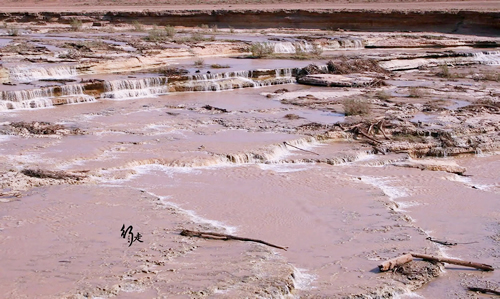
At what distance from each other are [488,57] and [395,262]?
70.4ft

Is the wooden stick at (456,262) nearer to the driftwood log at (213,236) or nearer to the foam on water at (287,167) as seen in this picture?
the driftwood log at (213,236)

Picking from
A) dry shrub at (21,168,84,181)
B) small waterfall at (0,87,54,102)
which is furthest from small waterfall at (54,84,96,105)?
dry shrub at (21,168,84,181)

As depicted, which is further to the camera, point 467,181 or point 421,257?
point 467,181

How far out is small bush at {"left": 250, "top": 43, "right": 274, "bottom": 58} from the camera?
25203 mm

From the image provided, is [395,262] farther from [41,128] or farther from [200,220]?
[41,128]

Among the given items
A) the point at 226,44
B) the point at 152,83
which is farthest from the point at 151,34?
the point at 152,83

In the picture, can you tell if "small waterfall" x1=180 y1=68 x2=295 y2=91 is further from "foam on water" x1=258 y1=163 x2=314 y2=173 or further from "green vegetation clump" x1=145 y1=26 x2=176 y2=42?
"foam on water" x1=258 y1=163 x2=314 y2=173

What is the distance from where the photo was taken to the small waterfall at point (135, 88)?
59.3 feet

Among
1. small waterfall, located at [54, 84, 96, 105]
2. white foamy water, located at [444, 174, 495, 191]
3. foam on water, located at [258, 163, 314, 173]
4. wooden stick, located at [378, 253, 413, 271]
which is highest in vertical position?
small waterfall, located at [54, 84, 96, 105]

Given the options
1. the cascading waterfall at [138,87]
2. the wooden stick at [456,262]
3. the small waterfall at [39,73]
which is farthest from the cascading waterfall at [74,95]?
the wooden stick at [456,262]

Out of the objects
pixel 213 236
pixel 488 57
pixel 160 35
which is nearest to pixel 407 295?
pixel 213 236

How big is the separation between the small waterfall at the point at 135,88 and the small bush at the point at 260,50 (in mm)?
6643

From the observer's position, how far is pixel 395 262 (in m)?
7.46

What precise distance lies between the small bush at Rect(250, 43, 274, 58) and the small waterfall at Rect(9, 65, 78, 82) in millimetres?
7613
